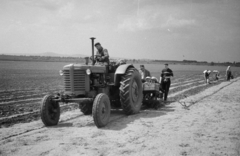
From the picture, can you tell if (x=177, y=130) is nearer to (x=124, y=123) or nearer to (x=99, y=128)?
(x=124, y=123)

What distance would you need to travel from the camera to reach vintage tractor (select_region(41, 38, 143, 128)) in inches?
217

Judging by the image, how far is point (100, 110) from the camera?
5.27 meters

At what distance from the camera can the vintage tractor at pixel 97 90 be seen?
18.1ft

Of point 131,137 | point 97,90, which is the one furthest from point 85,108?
point 131,137

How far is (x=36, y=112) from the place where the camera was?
7586mm

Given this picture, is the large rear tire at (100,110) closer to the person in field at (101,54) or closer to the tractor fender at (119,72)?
the tractor fender at (119,72)

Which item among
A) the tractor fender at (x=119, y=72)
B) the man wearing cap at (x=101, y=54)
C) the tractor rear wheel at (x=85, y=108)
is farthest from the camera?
the tractor rear wheel at (x=85, y=108)

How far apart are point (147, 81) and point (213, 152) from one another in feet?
17.4

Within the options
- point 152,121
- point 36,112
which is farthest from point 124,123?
point 36,112

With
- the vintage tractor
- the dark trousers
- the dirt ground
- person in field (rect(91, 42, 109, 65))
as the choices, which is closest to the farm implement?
the vintage tractor

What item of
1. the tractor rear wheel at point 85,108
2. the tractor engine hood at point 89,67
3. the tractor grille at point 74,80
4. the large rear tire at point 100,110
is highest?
the tractor engine hood at point 89,67

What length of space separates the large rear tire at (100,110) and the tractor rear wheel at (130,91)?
104cm

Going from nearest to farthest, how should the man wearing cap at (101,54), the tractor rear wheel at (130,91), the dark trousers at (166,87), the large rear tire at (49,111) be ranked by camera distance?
the large rear tire at (49,111), the tractor rear wheel at (130,91), the man wearing cap at (101,54), the dark trousers at (166,87)

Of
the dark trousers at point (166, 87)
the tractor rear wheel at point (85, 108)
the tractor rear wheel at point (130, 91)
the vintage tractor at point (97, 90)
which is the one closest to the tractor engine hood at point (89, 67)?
the vintage tractor at point (97, 90)
